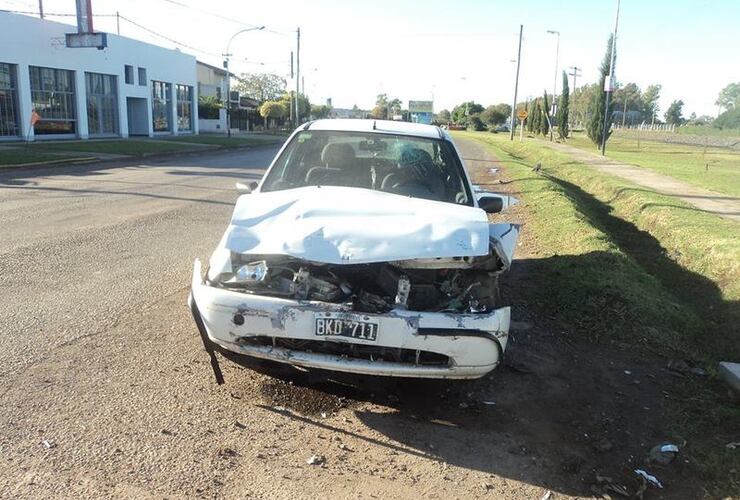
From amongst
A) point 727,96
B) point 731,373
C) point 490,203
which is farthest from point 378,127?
point 727,96

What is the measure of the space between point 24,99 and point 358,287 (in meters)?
31.8

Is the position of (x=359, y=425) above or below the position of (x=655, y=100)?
below

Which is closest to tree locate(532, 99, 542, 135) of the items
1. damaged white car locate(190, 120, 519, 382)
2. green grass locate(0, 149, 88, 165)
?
green grass locate(0, 149, 88, 165)

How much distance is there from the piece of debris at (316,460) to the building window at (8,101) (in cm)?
3201

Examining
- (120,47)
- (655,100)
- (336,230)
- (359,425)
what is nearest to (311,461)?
(359,425)

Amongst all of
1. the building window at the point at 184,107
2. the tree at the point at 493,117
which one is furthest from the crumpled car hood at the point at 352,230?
the tree at the point at 493,117

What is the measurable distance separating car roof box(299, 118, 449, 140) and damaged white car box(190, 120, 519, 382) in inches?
46.4

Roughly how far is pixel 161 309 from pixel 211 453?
95.3 inches

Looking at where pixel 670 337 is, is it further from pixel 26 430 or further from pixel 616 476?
pixel 26 430

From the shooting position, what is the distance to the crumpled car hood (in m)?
3.64

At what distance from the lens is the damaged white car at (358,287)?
3.41m

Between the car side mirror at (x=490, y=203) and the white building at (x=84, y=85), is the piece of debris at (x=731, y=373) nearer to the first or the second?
the car side mirror at (x=490, y=203)

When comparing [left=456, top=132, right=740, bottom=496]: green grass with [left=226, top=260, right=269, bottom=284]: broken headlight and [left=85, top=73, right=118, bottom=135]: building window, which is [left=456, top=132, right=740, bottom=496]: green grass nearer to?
[left=226, top=260, right=269, bottom=284]: broken headlight

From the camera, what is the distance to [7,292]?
18.1 feet
